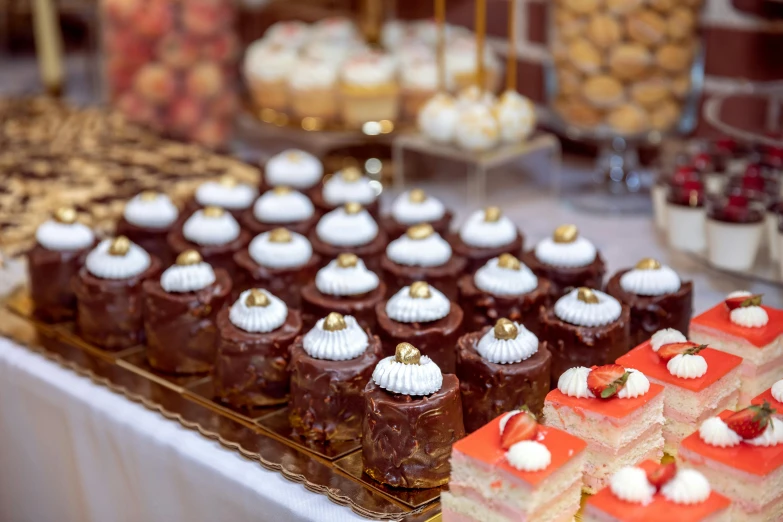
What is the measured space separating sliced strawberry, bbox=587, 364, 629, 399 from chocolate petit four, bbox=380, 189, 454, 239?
3.01 feet

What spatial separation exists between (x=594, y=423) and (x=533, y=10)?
2.06m

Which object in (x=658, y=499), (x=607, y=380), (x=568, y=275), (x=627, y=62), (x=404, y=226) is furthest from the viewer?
(x=627, y=62)

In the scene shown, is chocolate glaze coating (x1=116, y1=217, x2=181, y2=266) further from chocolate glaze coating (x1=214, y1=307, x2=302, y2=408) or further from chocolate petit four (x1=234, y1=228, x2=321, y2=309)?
chocolate glaze coating (x1=214, y1=307, x2=302, y2=408)

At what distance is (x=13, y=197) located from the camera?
2.89m

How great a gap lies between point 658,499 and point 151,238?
1489mm

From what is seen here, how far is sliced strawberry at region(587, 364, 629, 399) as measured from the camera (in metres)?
1.59

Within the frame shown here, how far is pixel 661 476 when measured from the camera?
4.57ft

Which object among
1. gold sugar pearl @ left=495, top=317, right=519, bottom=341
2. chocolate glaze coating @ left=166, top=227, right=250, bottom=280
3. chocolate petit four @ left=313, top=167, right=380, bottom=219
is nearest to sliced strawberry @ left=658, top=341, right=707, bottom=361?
gold sugar pearl @ left=495, top=317, right=519, bottom=341

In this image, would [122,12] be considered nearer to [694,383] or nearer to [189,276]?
[189,276]

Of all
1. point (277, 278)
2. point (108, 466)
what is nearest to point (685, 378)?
point (277, 278)

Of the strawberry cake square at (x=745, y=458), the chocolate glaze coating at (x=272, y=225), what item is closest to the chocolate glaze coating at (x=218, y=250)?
the chocolate glaze coating at (x=272, y=225)

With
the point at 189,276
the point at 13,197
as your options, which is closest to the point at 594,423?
the point at 189,276

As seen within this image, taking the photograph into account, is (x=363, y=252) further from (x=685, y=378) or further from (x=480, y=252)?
(x=685, y=378)

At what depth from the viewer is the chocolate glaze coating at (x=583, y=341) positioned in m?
1.87
